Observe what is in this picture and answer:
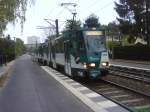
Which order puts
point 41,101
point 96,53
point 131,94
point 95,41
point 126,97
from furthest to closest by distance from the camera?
1. point 95,41
2. point 96,53
3. point 131,94
4. point 126,97
5. point 41,101

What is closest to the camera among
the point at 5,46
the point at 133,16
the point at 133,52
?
the point at 133,52

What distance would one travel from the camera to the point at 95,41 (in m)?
23.4

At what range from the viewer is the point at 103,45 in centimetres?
2338

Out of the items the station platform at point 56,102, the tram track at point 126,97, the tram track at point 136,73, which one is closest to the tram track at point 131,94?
the tram track at point 126,97

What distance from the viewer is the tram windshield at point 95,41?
23.1m

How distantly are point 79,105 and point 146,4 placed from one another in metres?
52.9

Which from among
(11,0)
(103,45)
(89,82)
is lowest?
(89,82)

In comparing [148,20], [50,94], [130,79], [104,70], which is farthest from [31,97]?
[148,20]

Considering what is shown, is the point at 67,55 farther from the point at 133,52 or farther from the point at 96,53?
the point at 133,52

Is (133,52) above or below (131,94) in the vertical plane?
above

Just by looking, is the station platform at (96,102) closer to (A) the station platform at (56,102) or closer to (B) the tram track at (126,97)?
(A) the station platform at (56,102)

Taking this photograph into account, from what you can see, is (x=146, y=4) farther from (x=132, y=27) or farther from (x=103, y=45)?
(x=103, y=45)

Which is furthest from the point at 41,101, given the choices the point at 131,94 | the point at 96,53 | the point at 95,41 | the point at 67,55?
the point at 67,55

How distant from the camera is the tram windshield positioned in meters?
23.1
